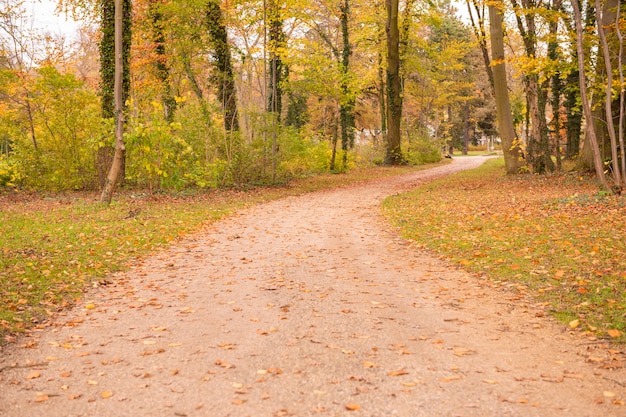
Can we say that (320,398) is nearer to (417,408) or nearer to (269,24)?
(417,408)

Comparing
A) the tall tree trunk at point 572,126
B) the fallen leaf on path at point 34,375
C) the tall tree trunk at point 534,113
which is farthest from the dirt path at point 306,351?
the tall tree trunk at point 572,126

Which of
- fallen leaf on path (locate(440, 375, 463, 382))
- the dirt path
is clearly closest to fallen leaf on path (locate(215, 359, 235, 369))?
the dirt path

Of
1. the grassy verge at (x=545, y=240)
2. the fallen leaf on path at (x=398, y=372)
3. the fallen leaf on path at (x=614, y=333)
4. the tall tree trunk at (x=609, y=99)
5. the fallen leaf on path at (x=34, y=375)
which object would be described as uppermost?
the tall tree trunk at (x=609, y=99)

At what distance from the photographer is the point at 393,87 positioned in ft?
92.0

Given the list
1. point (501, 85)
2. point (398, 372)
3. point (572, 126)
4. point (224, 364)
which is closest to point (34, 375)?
point (224, 364)

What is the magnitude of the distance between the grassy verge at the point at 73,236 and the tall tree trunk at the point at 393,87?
1230cm

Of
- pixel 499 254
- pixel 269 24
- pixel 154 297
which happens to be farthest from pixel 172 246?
pixel 269 24

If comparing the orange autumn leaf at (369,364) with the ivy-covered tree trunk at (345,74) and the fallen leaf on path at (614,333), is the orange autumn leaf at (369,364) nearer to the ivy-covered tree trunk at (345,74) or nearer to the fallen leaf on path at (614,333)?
the fallen leaf on path at (614,333)

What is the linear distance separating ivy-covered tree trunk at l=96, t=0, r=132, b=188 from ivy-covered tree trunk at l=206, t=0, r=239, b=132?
310 centimetres

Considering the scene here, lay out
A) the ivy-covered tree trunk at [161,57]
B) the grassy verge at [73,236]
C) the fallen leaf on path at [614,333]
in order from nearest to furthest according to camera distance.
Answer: the fallen leaf on path at [614,333] < the grassy verge at [73,236] < the ivy-covered tree trunk at [161,57]

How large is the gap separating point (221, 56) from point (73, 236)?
12150 millimetres

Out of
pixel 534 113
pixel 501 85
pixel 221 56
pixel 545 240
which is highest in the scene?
pixel 221 56

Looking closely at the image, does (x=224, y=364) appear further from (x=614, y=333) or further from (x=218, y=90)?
(x=218, y=90)

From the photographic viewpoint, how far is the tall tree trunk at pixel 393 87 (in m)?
26.6
